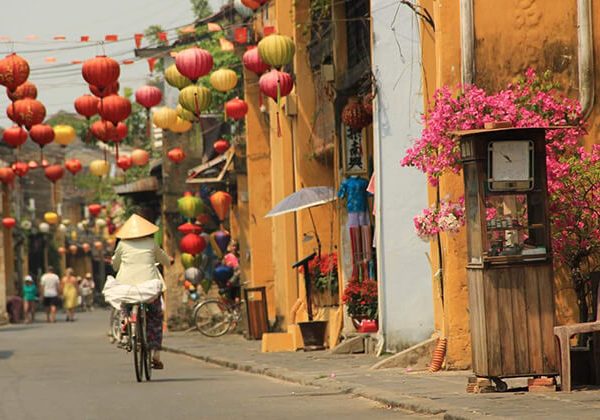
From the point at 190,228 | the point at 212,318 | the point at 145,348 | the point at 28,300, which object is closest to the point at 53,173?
the point at 190,228

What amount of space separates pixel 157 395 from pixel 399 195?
20.5ft

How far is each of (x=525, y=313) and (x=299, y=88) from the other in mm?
15393

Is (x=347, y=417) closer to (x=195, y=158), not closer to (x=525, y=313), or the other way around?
(x=525, y=313)

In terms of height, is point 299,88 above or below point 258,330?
above

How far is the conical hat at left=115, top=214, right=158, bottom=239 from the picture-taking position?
19562 millimetres

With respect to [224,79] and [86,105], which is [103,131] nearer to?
[86,105]

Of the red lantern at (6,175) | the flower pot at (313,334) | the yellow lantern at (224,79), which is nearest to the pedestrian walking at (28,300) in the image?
the red lantern at (6,175)

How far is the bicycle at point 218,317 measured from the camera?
35.1 m

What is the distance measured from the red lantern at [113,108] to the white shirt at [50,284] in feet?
83.4

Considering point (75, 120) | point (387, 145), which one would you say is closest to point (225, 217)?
point (387, 145)

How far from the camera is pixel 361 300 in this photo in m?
24.3

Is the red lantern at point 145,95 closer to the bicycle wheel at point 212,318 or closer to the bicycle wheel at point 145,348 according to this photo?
the bicycle wheel at point 212,318

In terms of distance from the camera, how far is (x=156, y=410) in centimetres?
1465

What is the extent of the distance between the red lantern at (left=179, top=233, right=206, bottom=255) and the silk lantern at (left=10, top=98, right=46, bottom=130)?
363 inches
